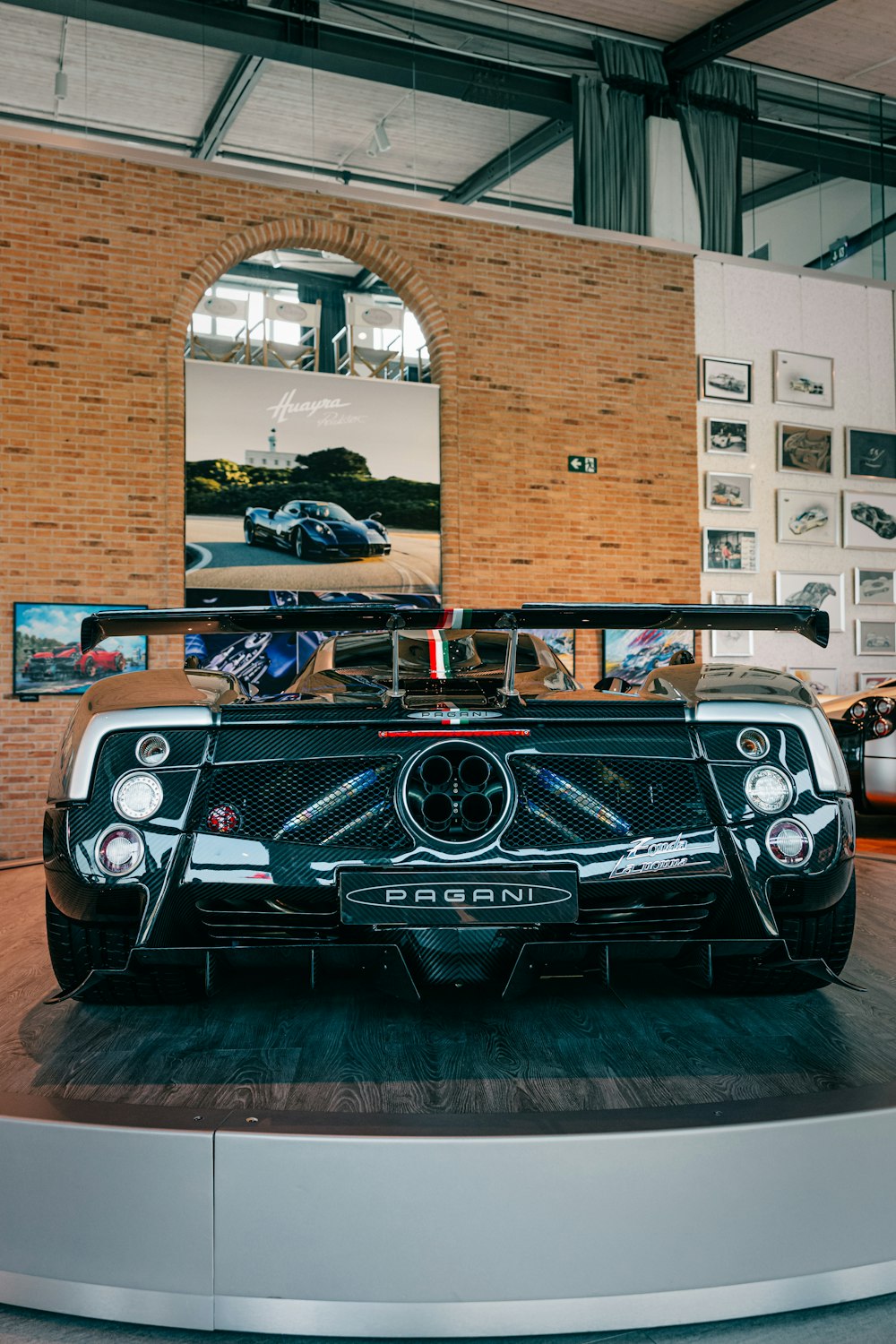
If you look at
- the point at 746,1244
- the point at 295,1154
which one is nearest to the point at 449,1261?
the point at 295,1154

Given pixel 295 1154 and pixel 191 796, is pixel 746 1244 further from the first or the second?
pixel 191 796

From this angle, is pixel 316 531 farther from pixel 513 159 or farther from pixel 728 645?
pixel 513 159

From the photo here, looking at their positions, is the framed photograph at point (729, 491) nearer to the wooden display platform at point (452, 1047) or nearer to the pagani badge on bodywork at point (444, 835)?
the wooden display platform at point (452, 1047)

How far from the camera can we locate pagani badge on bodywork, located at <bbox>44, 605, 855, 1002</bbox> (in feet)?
6.70

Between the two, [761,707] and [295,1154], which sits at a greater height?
[761,707]

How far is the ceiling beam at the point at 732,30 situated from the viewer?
8.33 m

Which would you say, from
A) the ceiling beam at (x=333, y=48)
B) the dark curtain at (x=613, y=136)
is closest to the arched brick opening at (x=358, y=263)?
the ceiling beam at (x=333, y=48)

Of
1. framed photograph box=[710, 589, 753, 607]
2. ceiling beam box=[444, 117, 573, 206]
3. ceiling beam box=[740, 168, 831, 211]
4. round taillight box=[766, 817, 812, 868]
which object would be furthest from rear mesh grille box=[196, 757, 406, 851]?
ceiling beam box=[740, 168, 831, 211]

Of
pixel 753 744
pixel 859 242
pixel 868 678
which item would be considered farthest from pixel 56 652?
pixel 859 242

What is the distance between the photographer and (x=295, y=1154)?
5.22 ft

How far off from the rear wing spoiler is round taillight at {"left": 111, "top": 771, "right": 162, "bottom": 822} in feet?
1.31

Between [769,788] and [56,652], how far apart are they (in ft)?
20.2

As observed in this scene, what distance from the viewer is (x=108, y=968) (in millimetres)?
2221

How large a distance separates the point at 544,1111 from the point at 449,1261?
281mm
